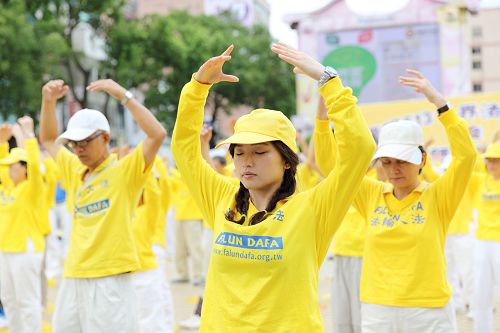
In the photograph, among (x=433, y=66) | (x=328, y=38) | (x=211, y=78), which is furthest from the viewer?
(x=328, y=38)

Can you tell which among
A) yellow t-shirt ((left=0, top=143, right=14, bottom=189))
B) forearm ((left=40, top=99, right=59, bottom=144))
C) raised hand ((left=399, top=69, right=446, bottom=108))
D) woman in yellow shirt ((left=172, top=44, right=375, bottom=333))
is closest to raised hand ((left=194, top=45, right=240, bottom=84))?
woman in yellow shirt ((left=172, top=44, right=375, bottom=333))

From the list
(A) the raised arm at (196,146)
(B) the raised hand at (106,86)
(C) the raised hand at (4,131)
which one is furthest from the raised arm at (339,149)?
(C) the raised hand at (4,131)

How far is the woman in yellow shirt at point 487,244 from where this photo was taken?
253 inches

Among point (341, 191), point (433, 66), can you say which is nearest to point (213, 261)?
point (341, 191)

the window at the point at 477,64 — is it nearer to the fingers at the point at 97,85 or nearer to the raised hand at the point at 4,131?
the raised hand at the point at 4,131

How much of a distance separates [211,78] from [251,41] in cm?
3099

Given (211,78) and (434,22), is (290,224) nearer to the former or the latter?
(211,78)

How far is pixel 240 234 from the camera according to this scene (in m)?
2.93

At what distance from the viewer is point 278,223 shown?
2914 millimetres

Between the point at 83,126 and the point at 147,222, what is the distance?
1.78m

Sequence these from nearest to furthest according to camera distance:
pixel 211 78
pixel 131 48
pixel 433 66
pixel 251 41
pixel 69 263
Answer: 1. pixel 211 78
2. pixel 69 263
3. pixel 433 66
4. pixel 131 48
5. pixel 251 41

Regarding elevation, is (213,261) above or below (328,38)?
below

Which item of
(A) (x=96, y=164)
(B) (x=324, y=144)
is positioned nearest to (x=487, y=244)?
(B) (x=324, y=144)

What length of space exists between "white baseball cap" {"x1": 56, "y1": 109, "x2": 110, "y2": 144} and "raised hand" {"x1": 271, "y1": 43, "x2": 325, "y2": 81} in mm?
2183
